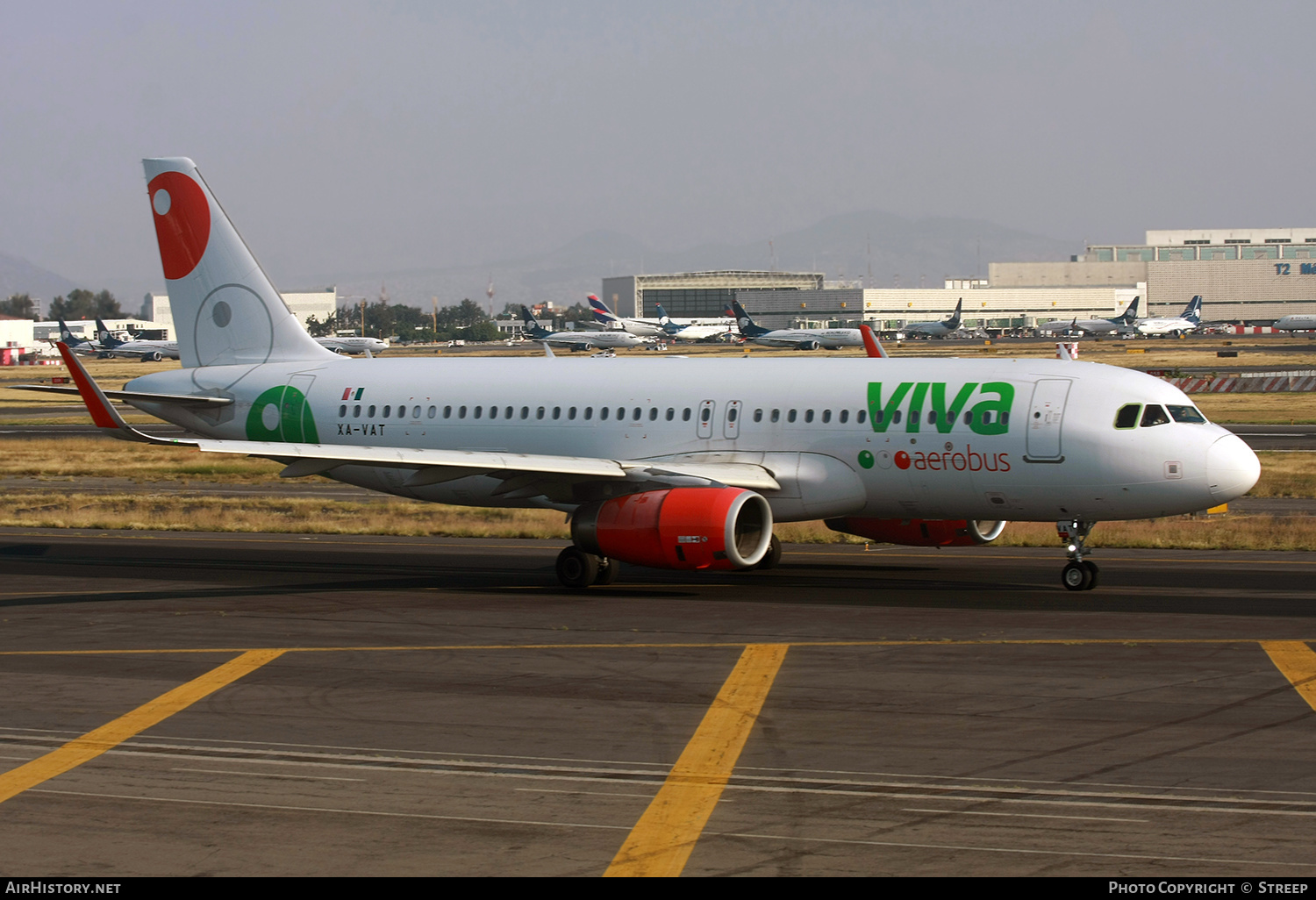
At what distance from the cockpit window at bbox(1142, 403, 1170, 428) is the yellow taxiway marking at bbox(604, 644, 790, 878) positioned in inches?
379

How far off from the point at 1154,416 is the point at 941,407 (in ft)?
12.6

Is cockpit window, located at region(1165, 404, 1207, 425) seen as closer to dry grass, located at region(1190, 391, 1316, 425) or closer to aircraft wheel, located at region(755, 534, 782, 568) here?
aircraft wheel, located at region(755, 534, 782, 568)

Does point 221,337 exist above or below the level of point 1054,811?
above

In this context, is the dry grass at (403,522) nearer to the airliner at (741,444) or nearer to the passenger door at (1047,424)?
the airliner at (741,444)

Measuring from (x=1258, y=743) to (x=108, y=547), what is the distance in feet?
93.3

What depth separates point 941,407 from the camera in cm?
2692

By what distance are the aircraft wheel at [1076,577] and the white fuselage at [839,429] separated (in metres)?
0.99

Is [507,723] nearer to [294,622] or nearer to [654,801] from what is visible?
[654,801]

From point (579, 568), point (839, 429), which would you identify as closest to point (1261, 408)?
point (839, 429)

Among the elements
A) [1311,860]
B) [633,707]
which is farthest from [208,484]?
[1311,860]

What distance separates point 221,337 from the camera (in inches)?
1403

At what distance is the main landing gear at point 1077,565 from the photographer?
26.4 metres

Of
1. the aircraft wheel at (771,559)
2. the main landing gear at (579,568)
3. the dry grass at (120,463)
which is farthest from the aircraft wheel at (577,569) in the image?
the dry grass at (120,463)
